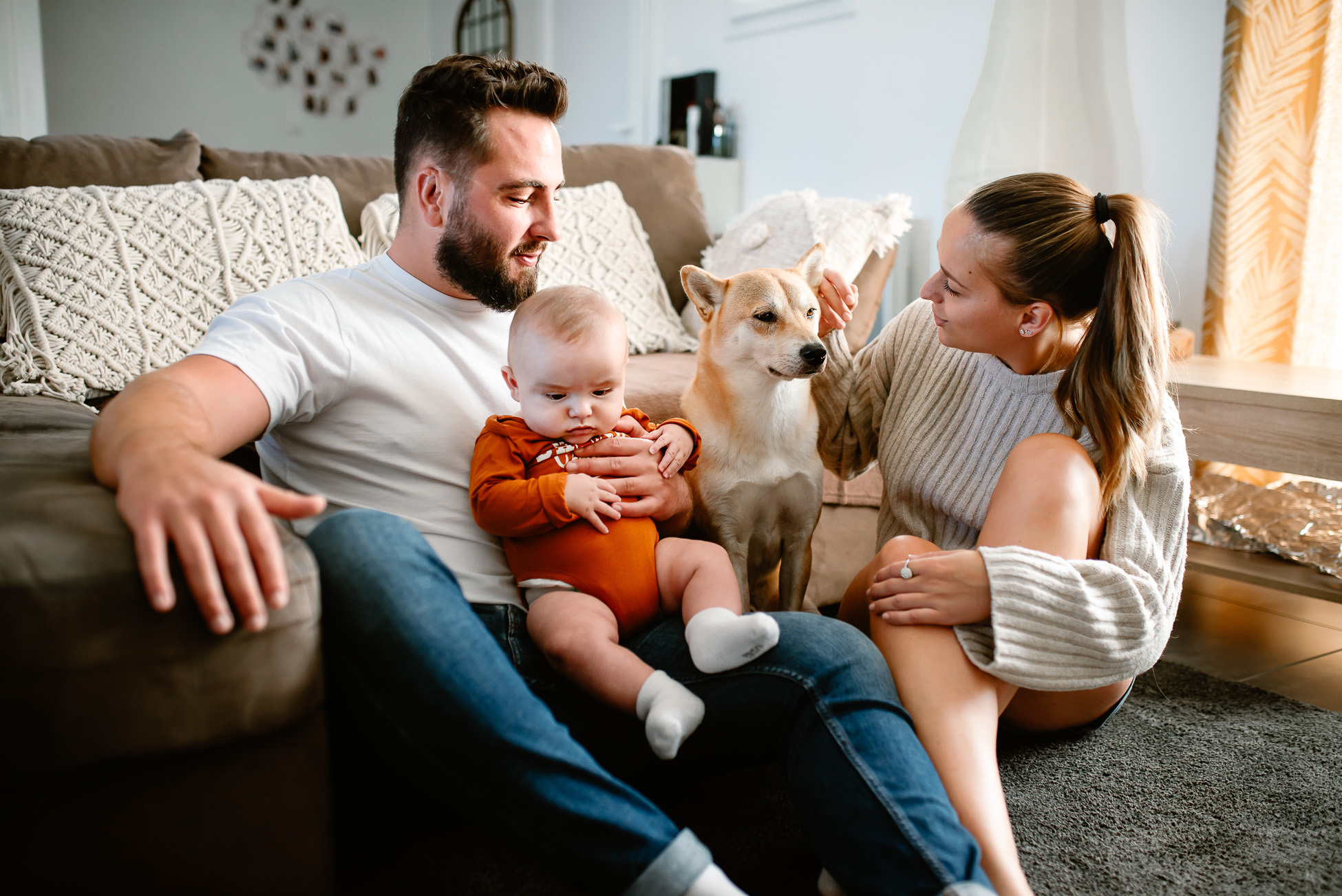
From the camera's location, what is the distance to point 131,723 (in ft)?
2.28

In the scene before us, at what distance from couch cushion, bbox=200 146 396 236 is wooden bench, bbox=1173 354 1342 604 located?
1766mm

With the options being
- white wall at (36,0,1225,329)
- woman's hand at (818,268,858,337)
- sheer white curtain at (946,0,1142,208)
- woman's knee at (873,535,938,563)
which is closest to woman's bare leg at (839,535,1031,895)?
woman's knee at (873,535,938,563)

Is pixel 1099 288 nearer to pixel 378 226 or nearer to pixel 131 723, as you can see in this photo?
pixel 131 723

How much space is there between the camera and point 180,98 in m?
5.24

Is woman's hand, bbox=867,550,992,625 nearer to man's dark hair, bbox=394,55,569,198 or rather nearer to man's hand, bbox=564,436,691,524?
man's hand, bbox=564,436,691,524

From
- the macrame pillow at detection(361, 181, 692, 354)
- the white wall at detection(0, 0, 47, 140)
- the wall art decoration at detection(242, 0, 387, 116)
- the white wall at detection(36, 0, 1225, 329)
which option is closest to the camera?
the macrame pillow at detection(361, 181, 692, 354)

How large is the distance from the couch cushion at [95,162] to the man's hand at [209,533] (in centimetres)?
129

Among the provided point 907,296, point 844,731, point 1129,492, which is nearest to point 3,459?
point 844,731

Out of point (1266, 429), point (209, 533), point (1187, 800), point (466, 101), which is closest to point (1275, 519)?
point (1266, 429)

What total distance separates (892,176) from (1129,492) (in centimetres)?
230

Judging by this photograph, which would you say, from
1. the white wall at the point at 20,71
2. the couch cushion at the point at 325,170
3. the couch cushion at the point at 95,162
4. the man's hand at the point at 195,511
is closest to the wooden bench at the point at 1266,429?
the man's hand at the point at 195,511

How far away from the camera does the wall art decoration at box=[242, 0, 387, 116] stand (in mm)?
5465

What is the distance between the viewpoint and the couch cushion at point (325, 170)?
1891 mm

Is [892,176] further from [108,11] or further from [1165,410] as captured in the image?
[108,11]
